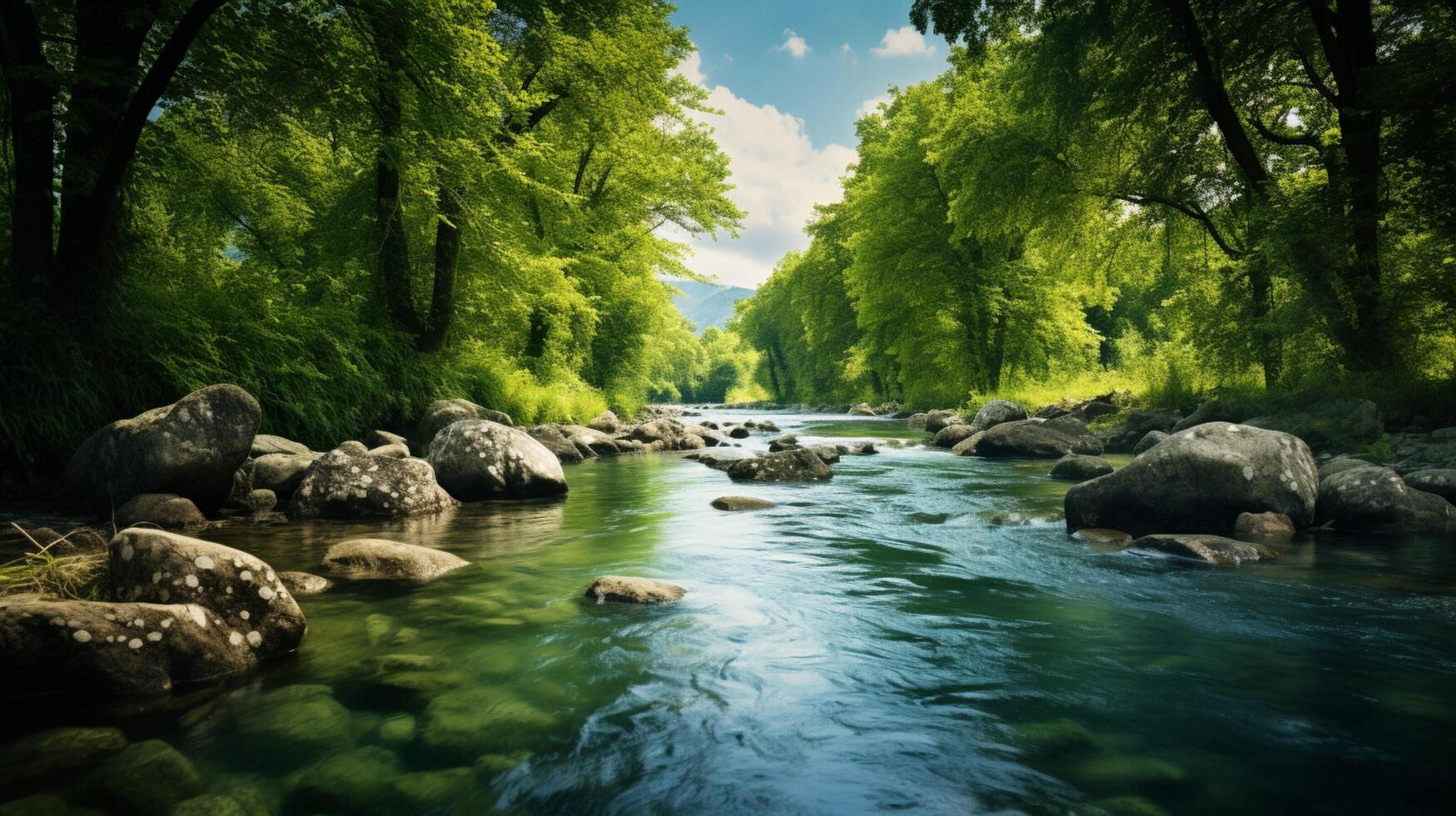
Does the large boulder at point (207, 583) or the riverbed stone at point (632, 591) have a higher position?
the large boulder at point (207, 583)

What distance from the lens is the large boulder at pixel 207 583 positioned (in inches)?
125

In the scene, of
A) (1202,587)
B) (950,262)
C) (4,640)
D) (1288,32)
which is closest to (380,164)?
(4,640)

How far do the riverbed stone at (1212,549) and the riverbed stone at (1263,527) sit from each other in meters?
0.54

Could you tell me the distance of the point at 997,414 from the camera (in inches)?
759

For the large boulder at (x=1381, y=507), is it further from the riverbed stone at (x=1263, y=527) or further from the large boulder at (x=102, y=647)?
the large boulder at (x=102, y=647)

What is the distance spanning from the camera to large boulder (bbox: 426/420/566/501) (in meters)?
8.76

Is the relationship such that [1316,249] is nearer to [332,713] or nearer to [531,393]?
[332,713]

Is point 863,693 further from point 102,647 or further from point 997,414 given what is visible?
point 997,414

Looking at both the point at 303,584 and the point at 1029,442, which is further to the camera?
the point at 1029,442

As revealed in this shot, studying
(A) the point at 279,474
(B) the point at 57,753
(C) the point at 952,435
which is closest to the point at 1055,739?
(B) the point at 57,753

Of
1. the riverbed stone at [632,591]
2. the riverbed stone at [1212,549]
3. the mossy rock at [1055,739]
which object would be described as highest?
the riverbed stone at [1212,549]

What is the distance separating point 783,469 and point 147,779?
9.12 m

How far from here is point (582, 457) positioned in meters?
15.1

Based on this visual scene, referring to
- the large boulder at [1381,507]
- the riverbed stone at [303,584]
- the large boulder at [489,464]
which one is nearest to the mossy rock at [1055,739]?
the riverbed stone at [303,584]
